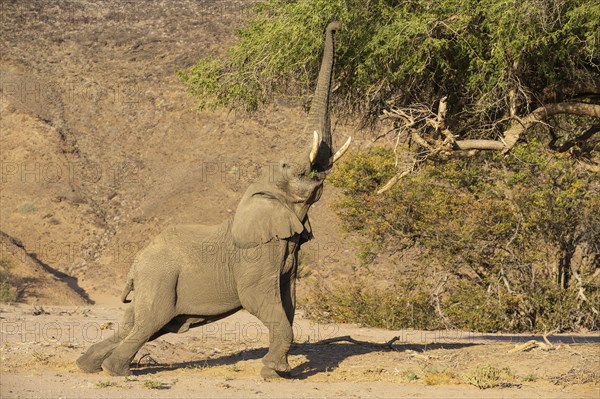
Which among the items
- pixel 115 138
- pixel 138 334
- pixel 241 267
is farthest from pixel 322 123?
pixel 115 138

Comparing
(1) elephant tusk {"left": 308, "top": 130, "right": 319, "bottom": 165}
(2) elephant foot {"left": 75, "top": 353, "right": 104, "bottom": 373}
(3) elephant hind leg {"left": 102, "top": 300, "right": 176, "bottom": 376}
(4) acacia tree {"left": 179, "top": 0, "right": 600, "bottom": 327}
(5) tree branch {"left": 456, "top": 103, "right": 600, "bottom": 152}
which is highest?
(4) acacia tree {"left": 179, "top": 0, "right": 600, "bottom": 327}

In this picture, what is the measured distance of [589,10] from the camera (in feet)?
37.2

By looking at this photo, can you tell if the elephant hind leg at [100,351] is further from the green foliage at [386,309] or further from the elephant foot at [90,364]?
the green foliage at [386,309]

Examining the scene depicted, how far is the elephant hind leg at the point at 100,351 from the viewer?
1152 cm

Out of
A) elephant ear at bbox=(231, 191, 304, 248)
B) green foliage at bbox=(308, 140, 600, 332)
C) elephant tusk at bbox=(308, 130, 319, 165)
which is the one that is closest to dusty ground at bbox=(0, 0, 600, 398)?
green foliage at bbox=(308, 140, 600, 332)

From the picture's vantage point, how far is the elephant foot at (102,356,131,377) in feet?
36.8

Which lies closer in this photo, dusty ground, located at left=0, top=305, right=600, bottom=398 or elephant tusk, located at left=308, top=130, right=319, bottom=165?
dusty ground, located at left=0, top=305, right=600, bottom=398

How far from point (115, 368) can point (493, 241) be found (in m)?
9.96

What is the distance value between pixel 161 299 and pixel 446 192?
9487mm

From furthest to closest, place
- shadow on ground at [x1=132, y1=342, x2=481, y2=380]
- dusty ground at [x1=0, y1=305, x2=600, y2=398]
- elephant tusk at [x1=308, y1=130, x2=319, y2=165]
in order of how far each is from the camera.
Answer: shadow on ground at [x1=132, y1=342, x2=481, y2=380] → elephant tusk at [x1=308, y1=130, x2=319, y2=165] → dusty ground at [x1=0, y1=305, x2=600, y2=398]

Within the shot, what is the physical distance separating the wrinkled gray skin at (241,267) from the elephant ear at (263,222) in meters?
0.01

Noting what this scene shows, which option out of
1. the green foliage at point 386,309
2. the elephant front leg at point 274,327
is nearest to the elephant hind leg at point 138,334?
the elephant front leg at point 274,327

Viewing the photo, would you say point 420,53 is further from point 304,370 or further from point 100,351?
point 100,351

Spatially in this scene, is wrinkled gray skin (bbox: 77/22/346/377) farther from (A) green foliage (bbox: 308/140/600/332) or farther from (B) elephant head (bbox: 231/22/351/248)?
(A) green foliage (bbox: 308/140/600/332)
